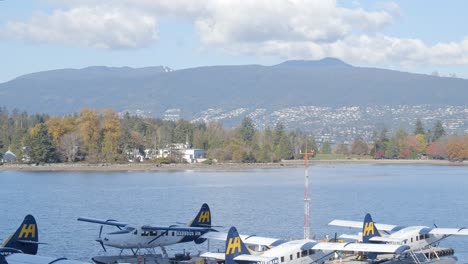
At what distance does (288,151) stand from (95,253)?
11931 centimetres

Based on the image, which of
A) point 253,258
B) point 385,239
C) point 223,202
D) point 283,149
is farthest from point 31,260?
point 283,149

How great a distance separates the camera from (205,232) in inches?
1512

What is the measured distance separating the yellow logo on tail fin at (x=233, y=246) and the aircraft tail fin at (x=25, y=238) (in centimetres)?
771

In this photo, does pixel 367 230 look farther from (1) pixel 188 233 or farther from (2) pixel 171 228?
(2) pixel 171 228

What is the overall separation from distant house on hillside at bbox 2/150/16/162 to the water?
2251 cm

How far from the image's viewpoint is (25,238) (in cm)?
3303

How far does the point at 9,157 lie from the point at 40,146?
1182 cm

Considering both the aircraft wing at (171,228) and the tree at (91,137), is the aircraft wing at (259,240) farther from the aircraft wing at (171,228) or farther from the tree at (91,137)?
the tree at (91,137)

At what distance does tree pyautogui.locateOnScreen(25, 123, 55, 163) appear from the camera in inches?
5157

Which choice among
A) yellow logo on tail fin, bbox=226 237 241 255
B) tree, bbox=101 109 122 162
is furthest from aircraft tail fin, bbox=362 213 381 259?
tree, bbox=101 109 122 162

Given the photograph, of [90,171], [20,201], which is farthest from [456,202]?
[90,171]

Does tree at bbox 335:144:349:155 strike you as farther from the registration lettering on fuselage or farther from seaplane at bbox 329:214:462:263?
the registration lettering on fuselage

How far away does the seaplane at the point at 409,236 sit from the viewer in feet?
121

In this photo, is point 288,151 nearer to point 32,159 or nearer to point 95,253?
point 32,159
